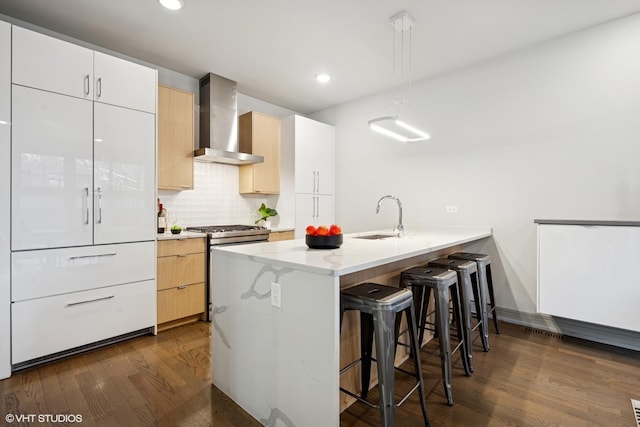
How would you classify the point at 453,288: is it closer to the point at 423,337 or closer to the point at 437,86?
the point at 423,337

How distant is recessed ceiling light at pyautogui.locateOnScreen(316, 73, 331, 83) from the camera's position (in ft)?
11.9

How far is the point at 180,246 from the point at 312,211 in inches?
75.2

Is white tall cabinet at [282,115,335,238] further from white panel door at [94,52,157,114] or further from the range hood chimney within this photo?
white panel door at [94,52,157,114]

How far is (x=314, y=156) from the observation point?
14.6 feet

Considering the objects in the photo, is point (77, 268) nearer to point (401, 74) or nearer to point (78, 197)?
point (78, 197)

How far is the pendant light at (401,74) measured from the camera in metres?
2.53

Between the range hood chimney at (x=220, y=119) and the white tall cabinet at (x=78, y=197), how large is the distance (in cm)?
82

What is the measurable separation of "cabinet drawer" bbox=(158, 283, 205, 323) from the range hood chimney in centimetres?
143

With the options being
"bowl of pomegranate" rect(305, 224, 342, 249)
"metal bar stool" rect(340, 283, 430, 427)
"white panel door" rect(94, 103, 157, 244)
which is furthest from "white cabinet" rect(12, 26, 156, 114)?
"metal bar stool" rect(340, 283, 430, 427)

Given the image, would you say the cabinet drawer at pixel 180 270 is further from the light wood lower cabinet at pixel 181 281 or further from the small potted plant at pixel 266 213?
the small potted plant at pixel 266 213

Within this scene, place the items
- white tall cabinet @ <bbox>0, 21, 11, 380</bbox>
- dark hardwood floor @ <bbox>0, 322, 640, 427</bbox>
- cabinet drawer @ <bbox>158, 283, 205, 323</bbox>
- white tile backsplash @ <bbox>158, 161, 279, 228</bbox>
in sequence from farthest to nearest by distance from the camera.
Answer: white tile backsplash @ <bbox>158, 161, 279, 228</bbox>, cabinet drawer @ <bbox>158, 283, 205, 323</bbox>, white tall cabinet @ <bbox>0, 21, 11, 380</bbox>, dark hardwood floor @ <bbox>0, 322, 640, 427</bbox>

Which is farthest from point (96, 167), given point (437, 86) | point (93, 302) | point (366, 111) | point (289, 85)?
point (437, 86)

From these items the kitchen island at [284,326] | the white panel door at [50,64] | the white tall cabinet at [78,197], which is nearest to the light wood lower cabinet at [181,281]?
the white tall cabinet at [78,197]

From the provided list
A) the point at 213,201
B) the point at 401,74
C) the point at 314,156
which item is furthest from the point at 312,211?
the point at 401,74
